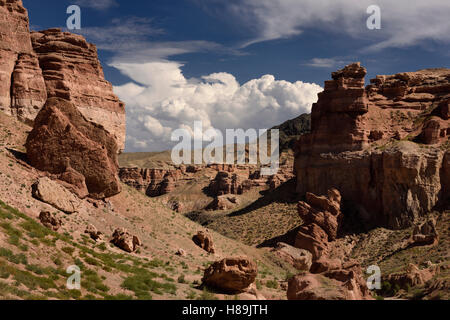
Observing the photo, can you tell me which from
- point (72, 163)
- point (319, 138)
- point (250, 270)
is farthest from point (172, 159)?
point (250, 270)

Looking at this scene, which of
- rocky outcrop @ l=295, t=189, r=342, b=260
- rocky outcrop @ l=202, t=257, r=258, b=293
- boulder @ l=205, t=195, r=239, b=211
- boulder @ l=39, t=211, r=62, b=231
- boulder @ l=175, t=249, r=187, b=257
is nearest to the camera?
rocky outcrop @ l=202, t=257, r=258, b=293

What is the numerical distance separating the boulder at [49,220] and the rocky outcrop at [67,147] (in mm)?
6310

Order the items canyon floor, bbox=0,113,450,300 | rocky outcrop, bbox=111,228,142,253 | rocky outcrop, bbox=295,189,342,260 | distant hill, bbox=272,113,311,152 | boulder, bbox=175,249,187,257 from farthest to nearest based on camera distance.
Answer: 1. distant hill, bbox=272,113,311,152
2. rocky outcrop, bbox=295,189,342,260
3. boulder, bbox=175,249,187,257
4. rocky outcrop, bbox=111,228,142,253
5. canyon floor, bbox=0,113,450,300

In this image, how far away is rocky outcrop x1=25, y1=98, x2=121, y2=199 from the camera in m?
28.8

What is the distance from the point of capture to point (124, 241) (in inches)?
1058

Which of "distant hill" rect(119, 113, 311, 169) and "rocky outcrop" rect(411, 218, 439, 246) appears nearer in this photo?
"rocky outcrop" rect(411, 218, 439, 246)

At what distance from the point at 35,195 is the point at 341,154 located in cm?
4078

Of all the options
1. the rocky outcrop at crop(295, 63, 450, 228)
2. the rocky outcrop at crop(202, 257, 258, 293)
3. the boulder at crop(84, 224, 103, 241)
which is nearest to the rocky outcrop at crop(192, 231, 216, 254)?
the boulder at crop(84, 224, 103, 241)

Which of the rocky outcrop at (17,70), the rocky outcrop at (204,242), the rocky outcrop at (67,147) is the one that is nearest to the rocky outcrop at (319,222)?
the rocky outcrop at (204,242)

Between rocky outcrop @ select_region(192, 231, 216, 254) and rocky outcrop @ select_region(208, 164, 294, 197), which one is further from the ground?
rocky outcrop @ select_region(208, 164, 294, 197)

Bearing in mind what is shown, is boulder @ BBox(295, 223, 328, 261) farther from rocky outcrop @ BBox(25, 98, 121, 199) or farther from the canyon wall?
rocky outcrop @ BBox(25, 98, 121, 199)

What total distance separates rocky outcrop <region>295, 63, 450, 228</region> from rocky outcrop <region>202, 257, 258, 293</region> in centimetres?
3543

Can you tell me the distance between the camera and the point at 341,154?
56.5 meters

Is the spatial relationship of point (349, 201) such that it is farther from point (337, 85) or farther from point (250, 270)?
point (250, 270)
